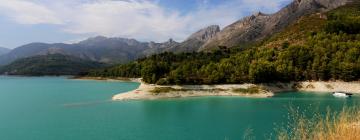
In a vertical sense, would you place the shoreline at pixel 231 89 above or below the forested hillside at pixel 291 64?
below

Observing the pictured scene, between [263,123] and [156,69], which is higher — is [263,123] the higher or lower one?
the lower one

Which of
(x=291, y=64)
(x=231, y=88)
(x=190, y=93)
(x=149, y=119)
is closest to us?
(x=149, y=119)

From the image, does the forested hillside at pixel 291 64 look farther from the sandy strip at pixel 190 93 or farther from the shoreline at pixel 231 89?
the sandy strip at pixel 190 93

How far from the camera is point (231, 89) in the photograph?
82.9 meters

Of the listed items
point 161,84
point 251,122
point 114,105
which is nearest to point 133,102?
point 114,105

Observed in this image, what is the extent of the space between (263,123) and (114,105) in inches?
1198

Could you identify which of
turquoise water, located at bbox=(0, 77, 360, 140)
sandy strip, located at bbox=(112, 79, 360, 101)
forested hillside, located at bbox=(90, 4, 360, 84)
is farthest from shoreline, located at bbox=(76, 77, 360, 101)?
turquoise water, located at bbox=(0, 77, 360, 140)

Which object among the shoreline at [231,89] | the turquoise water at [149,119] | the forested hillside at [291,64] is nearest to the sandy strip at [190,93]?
the shoreline at [231,89]

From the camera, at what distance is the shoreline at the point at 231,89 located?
77625 mm

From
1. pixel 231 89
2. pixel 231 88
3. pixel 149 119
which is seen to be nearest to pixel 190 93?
pixel 231 89

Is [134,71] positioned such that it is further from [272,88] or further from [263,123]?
[263,123]

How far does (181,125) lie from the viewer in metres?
47.2

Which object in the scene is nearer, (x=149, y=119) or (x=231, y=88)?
(x=149, y=119)

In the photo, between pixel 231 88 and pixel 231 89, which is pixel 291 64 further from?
pixel 231 89
